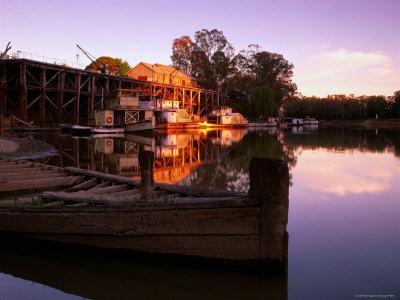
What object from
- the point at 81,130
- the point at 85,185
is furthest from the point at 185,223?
the point at 81,130

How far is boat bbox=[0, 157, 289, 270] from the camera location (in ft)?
12.2

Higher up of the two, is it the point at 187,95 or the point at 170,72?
the point at 170,72

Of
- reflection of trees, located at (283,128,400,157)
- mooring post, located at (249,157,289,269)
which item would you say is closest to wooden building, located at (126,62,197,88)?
reflection of trees, located at (283,128,400,157)

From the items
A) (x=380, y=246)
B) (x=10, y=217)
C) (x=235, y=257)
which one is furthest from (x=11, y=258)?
(x=380, y=246)

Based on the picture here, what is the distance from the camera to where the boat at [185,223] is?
3729mm

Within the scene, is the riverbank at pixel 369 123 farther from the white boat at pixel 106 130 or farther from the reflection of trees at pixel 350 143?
the white boat at pixel 106 130

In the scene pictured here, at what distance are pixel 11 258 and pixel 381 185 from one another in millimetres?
9960

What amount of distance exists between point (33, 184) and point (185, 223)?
14.3 feet

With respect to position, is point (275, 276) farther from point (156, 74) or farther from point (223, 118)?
point (156, 74)

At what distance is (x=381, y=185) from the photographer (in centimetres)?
1020

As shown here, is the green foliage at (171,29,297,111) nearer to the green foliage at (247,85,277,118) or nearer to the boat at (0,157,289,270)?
the green foliage at (247,85,277,118)

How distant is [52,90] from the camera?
112ft

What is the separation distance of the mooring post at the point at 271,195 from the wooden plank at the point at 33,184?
495 cm

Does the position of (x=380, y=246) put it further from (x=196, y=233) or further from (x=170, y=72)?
(x=170, y=72)
